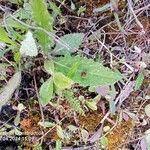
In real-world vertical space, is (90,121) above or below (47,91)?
below

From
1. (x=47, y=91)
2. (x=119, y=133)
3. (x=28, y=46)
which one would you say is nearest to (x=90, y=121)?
(x=119, y=133)

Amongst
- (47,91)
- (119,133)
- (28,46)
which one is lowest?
(119,133)

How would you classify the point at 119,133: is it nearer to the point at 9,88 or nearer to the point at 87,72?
the point at 87,72

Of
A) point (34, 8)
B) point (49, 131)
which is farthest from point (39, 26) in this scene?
point (49, 131)

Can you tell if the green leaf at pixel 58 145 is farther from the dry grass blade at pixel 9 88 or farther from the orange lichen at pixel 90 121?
the dry grass blade at pixel 9 88

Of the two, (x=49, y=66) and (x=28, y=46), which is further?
(x=49, y=66)

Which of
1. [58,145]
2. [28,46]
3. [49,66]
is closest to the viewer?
[28,46]

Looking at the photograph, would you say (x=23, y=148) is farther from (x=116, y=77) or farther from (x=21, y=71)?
(x=116, y=77)
